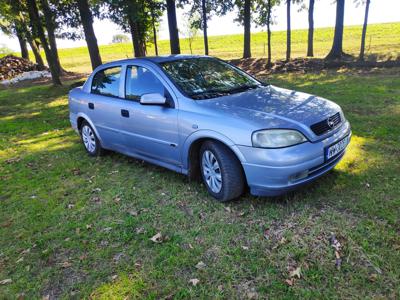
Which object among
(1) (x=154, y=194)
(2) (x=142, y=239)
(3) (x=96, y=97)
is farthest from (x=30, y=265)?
(3) (x=96, y=97)

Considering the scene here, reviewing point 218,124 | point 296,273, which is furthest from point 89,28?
point 296,273

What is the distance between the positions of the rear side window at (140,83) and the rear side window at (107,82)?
302 mm

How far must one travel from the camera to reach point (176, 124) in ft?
13.9

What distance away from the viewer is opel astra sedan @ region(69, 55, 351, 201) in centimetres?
352

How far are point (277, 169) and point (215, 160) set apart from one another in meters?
0.82

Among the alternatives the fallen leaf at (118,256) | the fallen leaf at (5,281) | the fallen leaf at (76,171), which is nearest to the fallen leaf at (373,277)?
the fallen leaf at (118,256)

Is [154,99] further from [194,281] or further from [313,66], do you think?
[313,66]

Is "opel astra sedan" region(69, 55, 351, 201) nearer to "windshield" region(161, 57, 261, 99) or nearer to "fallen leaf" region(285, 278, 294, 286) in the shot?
"windshield" region(161, 57, 261, 99)

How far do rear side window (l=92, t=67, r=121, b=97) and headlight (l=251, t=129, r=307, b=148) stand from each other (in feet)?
8.68

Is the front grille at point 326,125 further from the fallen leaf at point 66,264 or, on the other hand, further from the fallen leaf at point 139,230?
the fallen leaf at point 66,264

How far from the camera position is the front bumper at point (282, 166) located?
3441 mm

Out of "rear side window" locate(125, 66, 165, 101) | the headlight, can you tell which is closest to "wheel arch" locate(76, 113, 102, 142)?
"rear side window" locate(125, 66, 165, 101)

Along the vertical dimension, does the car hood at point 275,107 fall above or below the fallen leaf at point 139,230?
above

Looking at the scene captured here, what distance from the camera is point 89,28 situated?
541 inches
